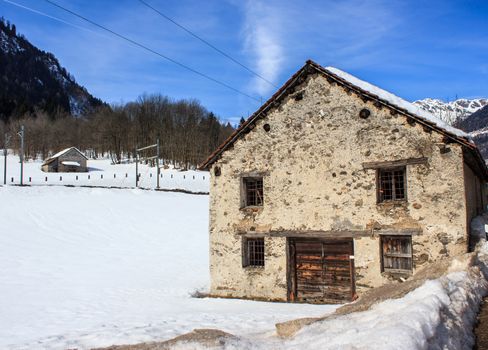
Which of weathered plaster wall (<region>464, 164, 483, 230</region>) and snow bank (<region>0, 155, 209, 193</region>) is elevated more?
snow bank (<region>0, 155, 209, 193</region>)

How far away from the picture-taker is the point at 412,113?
44.1 ft

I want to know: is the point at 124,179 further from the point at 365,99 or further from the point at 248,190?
the point at 365,99

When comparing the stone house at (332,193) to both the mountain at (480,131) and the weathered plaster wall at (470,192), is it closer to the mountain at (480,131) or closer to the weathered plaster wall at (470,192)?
the weathered plaster wall at (470,192)

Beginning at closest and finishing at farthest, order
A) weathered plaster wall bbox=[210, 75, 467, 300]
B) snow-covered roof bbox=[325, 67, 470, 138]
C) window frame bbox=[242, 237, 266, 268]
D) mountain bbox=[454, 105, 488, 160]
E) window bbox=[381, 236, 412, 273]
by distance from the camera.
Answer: weathered plaster wall bbox=[210, 75, 467, 300], window bbox=[381, 236, 412, 273], snow-covered roof bbox=[325, 67, 470, 138], window frame bbox=[242, 237, 266, 268], mountain bbox=[454, 105, 488, 160]

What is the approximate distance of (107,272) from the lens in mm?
21594

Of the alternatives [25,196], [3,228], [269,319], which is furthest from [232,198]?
[25,196]

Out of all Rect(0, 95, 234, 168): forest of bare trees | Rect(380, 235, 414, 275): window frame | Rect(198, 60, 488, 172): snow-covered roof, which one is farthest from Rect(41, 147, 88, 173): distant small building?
Rect(380, 235, 414, 275): window frame

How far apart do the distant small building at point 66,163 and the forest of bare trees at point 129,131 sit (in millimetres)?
13133

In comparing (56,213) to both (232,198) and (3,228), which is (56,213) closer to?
(3,228)

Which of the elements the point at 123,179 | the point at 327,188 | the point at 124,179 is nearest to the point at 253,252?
the point at 327,188

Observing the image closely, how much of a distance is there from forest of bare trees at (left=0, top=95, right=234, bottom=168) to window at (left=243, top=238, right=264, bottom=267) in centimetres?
6715

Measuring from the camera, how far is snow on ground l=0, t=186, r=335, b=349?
10.8 meters

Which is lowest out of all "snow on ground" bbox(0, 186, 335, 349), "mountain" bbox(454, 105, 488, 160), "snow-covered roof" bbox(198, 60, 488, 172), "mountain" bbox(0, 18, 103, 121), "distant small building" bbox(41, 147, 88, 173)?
"snow on ground" bbox(0, 186, 335, 349)

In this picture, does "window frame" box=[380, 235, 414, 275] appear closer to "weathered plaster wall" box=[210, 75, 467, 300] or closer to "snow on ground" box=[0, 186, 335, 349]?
"weathered plaster wall" box=[210, 75, 467, 300]
